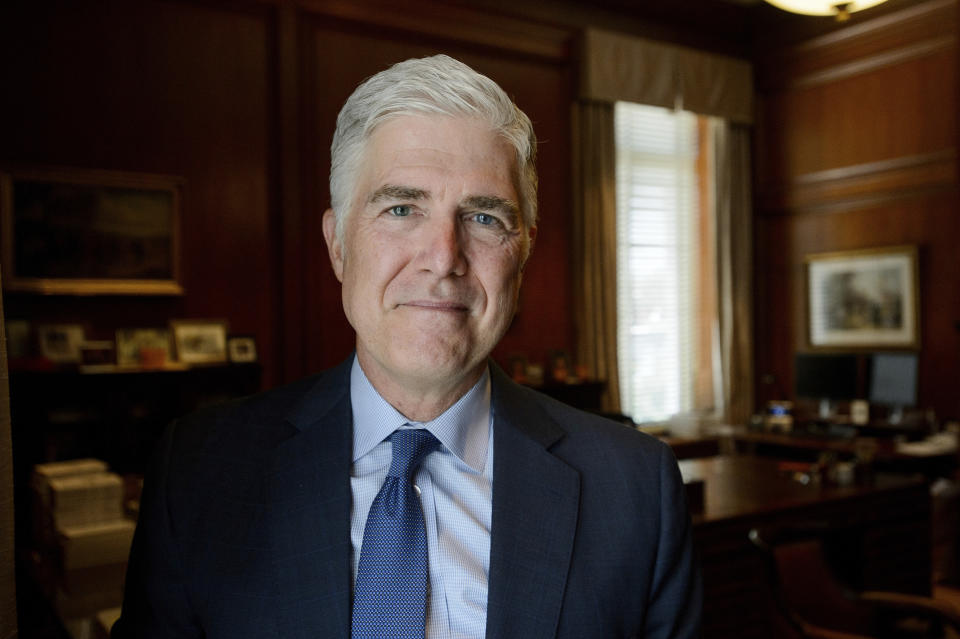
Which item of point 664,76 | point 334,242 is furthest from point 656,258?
point 334,242

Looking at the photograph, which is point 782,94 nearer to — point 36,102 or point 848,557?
point 848,557

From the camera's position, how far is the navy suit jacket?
128 centimetres

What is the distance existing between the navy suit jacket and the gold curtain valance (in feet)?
20.2

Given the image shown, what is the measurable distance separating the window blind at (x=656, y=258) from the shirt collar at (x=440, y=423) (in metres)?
6.12

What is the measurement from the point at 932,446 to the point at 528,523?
564cm

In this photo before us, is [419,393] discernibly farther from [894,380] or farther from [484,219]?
[894,380]

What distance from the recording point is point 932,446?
234 inches

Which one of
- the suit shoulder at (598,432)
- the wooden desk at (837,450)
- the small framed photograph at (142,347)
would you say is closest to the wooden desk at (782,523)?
the wooden desk at (837,450)

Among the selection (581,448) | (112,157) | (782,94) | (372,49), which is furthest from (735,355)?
(581,448)

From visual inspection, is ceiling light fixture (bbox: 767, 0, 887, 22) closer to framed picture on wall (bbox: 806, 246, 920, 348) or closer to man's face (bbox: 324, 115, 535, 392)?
framed picture on wall (bbox: 806, 246, 920, 348)

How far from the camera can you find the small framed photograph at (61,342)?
477 cm

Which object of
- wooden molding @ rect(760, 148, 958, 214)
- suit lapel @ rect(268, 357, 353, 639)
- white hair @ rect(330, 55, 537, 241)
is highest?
wooden molding @ rect(760, 148, 958, 214)

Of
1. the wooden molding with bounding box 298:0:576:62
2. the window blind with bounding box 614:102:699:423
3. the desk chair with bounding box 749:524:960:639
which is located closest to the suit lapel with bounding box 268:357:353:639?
the desk chair with bounding box 749:524:960:639

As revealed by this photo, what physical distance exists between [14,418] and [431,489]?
3.89 metres
